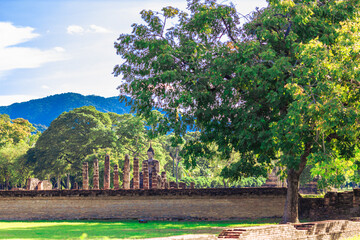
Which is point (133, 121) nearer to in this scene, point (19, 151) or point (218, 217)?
point (19, 151)

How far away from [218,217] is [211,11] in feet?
46.1

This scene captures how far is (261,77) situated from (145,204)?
47.8 feet

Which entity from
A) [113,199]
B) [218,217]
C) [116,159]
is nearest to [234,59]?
[218,217]

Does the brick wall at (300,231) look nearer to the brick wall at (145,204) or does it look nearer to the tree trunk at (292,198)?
the tree trunk at (292,198)

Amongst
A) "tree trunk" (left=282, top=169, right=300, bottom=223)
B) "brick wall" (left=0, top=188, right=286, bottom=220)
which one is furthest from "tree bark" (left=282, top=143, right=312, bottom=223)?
"brick wall" (left=0, top=188, right=286, bottom=220)

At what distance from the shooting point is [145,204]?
1257 inches

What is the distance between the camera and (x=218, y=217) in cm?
3048

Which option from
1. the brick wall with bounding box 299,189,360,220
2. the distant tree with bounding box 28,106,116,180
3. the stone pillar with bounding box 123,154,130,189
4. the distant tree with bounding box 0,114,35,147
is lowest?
the brick wall with bounding box 299,189,360,220

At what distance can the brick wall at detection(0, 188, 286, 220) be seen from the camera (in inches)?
1193

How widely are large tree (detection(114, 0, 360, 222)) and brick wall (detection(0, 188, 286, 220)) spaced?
5.16 m

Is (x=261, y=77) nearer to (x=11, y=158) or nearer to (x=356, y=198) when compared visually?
(x=356, y=198)

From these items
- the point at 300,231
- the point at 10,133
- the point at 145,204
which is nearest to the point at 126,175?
the point at 145,204

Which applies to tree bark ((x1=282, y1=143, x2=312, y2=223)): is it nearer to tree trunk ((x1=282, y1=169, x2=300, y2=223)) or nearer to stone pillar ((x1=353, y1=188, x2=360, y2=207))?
tree trunk ((x1=282, y1=169, x2=300, y2=223))

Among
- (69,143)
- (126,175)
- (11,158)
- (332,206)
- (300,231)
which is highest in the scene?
(69,143)
